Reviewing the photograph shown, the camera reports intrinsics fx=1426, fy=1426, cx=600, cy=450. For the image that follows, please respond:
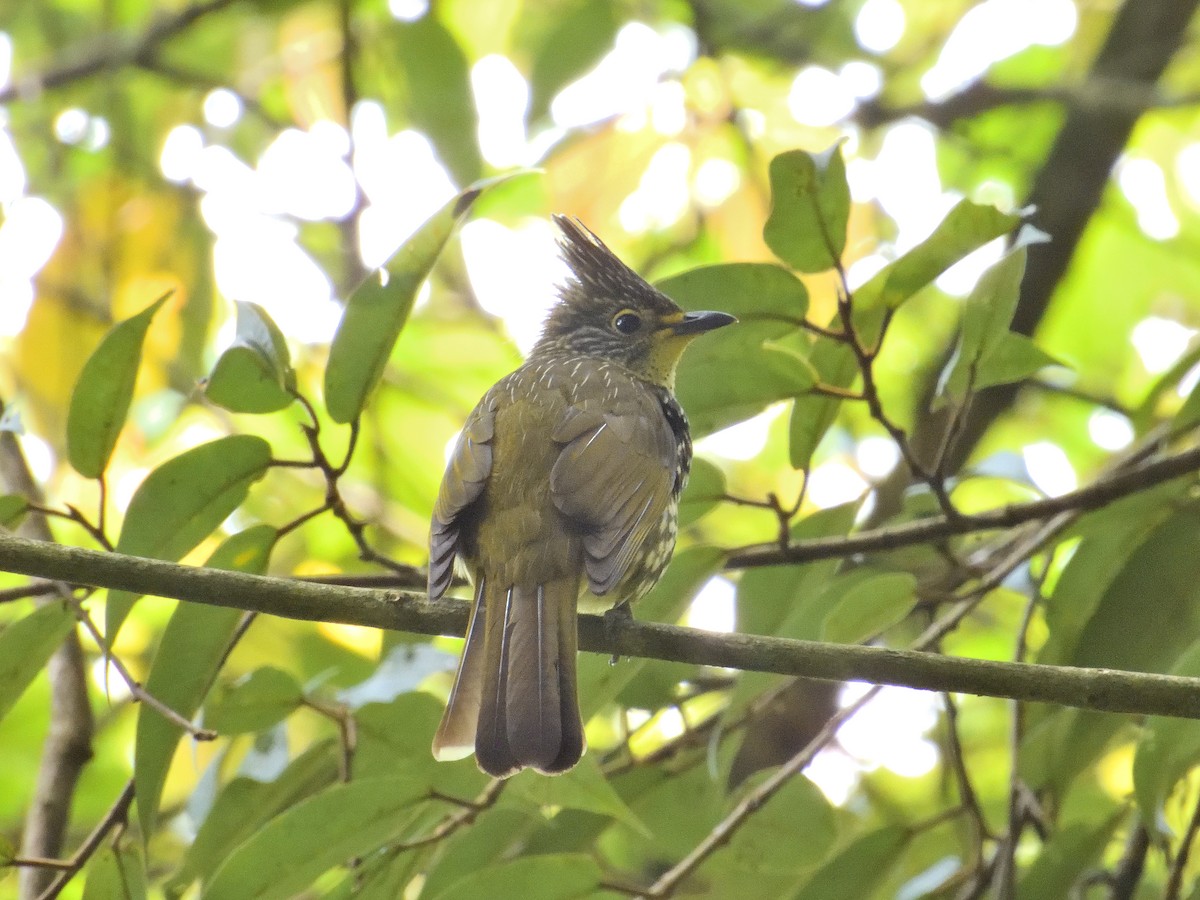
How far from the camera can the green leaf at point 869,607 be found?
330 cm

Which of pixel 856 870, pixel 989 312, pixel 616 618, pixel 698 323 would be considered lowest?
pixel 856 870

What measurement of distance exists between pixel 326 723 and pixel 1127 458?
2.43 m

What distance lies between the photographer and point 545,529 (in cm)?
340

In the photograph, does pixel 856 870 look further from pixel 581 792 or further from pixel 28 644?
pixel 28 644

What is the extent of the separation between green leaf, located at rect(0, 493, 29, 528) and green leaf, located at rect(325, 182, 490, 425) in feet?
2.25

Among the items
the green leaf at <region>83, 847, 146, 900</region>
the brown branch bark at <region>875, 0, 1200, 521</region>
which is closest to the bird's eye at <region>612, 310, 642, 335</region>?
the brown branch bark at <region>875, 0, 1200, 521</region>

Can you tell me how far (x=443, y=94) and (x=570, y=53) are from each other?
518mm

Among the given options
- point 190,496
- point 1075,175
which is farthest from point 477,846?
point 1075,175

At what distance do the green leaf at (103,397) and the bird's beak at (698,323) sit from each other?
1554 millimetres

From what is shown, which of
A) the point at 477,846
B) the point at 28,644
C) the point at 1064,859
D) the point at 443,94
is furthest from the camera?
the point at 443,94

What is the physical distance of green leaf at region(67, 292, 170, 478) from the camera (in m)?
3.06

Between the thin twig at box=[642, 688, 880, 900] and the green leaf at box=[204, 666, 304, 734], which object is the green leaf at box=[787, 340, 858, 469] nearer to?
the thin twig at box=[642, 688, 880, 900]

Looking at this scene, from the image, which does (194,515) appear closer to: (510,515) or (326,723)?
(510,515)

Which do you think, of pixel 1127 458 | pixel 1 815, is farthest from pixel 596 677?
pixel 1 815
